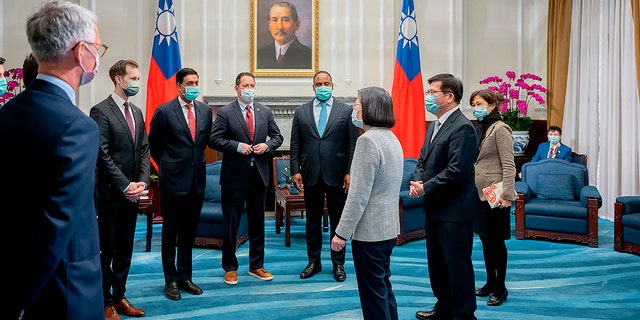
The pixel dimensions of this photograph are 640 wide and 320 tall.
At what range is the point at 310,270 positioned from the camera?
4488mm

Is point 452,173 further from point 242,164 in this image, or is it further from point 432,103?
point 242,164

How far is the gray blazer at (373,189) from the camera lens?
245 cm

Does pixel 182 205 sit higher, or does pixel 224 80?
pixel 224 80

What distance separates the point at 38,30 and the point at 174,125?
2.34m

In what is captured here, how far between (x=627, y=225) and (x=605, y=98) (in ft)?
8.99

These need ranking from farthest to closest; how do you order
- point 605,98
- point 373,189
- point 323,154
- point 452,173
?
point 605,98 → point 323,154 → point 452,173 → point 373,189

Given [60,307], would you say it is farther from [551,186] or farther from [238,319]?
[551,186]

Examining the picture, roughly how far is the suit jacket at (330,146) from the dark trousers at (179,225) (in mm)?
906

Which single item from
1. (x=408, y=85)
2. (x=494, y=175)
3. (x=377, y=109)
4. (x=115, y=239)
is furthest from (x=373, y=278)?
(x=408, y=85)

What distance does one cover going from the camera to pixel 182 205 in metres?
3.86

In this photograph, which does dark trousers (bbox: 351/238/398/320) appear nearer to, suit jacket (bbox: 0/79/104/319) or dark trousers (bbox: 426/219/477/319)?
dark trousers (bbox: 426/219/477/319)

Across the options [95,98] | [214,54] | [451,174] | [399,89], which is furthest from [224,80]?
[451,174]

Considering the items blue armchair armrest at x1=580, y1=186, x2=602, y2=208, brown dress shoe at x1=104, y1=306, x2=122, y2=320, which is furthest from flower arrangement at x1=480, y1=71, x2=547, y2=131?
brown dress shoe at x1=104, y1=306, x2=122, y2=320

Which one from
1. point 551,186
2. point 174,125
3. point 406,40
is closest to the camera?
point 174,125
